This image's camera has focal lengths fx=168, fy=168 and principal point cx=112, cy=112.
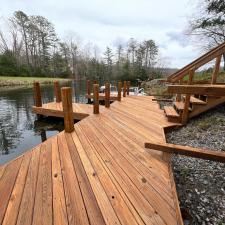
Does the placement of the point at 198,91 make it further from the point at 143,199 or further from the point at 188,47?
the point at 188,47

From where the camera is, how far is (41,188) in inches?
64.7

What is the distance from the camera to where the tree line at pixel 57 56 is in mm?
28062

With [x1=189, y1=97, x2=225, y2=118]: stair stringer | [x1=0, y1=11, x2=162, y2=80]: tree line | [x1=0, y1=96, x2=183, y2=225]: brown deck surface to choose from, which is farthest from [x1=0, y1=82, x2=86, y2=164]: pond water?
[x1=0, y1=11, x2=162, y2=80]: tree line

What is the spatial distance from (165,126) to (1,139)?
4585 mm

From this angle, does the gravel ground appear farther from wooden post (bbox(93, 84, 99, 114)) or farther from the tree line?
the tree line

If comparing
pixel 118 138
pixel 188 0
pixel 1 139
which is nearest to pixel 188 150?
pixel 118 138

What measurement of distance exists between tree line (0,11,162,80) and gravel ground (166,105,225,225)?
25.4 metres

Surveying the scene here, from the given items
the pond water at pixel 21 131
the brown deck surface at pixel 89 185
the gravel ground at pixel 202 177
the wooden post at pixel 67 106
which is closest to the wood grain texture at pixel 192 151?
the brown deck surface at pixel 89 185

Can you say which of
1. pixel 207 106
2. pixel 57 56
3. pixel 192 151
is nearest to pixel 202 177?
pixel 192 151

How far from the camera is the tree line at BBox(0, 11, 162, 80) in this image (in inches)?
1105

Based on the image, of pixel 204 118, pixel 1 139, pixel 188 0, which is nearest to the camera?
pixel 204 118

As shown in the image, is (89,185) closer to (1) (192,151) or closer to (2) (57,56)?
(1) (192,151)

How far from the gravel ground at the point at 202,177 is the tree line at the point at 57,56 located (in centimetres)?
2545

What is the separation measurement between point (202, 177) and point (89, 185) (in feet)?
4.88
